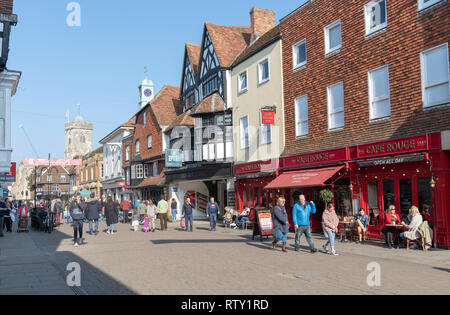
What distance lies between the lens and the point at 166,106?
3766 cm

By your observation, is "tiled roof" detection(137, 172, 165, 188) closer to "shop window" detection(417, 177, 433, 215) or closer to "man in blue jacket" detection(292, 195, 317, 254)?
"man in blue jacket" detection(292, 195, 317, 254)

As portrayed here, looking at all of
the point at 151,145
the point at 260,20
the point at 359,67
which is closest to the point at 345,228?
the point at 359,67

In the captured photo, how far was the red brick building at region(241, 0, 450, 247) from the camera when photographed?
13.2 meters

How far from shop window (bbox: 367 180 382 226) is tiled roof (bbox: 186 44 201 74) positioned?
19188mm

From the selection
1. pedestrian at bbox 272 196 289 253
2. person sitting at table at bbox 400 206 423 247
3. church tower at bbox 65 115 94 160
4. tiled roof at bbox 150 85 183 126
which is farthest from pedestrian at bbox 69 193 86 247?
church tower at bbox 65 115 94 160

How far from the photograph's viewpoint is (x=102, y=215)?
3481cm

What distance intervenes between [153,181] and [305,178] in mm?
20967

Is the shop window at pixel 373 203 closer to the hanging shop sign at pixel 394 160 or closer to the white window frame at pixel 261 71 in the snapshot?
the hanging shop sign at pixel 394 160

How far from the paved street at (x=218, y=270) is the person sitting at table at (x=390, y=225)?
0.48 metres

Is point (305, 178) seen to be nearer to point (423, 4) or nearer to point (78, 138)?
point (423, 4)

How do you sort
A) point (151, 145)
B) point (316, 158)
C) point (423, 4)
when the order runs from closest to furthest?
point (423, 4) < point (316, 158) < point (151, 145)

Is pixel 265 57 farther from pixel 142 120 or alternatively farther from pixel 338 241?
pixel 142 120

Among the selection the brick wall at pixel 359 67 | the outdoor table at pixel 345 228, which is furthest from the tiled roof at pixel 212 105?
the outdoor table at pixel 345 228
